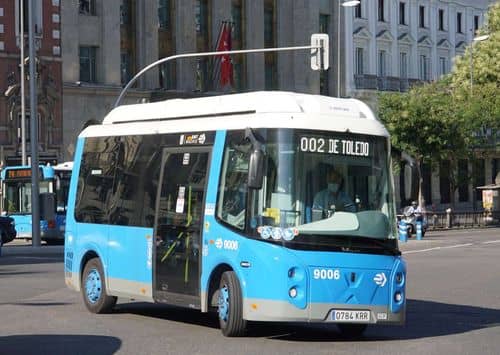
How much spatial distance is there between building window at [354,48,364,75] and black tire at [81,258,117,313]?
55505mm

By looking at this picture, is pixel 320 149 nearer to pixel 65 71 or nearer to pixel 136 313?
Answer: pixel 136 313

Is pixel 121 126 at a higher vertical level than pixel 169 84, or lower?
lower

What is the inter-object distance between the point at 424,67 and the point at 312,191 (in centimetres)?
6613

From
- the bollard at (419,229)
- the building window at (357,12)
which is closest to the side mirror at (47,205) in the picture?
the bollard at (419,229)

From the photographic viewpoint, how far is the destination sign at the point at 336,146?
13977mm

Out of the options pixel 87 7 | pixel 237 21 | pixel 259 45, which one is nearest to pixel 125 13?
pixel 87 7

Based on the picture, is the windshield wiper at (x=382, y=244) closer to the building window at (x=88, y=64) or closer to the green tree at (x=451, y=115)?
the green tree at (x=451, y=115)

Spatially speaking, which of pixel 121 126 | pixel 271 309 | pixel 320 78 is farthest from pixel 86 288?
pixel 320 78

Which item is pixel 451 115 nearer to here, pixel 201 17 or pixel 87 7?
pixel 201 17

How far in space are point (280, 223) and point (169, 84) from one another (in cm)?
4779

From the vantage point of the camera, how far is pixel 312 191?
45.3 feet

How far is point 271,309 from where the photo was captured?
44.4 ft

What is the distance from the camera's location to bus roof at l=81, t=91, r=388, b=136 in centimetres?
1405

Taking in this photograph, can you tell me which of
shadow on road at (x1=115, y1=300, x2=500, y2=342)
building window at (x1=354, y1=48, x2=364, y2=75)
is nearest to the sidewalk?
shadow on road at (x1=115, y1=300, x2=500, y2=342)
